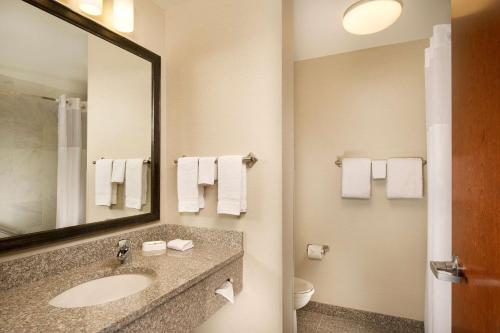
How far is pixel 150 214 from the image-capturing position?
1.60 metres

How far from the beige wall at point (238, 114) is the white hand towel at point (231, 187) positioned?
0.08 meters

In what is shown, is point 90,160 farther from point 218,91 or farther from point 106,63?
point 218,91

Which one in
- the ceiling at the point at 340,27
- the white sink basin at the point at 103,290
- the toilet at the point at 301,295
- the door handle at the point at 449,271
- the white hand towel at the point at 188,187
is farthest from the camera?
the toilet at the point at 301,295

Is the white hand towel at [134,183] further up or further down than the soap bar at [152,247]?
further up

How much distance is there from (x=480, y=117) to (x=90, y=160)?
1.55 metres

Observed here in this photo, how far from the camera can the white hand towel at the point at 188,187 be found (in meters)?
1.53

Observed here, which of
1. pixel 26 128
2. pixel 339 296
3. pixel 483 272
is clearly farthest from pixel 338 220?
pixel 26 128

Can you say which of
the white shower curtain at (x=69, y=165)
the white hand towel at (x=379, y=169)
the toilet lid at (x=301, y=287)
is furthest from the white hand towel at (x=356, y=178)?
the white shower curtain at (x=69, y=165)

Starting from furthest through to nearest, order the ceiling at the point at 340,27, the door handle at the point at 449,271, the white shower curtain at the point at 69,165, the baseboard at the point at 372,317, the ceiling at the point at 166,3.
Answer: the baseboard at the point at 372,317 → the ceiling at the point at 340,27 → the ceiling at the point at 166,3 → the white shower curtain at the point at 69,165 → the door handle at the point at 449,271

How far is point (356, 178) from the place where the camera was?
87.1 inches

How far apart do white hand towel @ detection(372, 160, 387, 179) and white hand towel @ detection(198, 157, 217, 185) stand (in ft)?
4.75

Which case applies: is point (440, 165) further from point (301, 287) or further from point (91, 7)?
point (91, 7)

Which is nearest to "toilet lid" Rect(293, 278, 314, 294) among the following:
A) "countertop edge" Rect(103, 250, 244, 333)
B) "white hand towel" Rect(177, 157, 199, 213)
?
"countertop edge" Rect(103, 250, 244, 333)

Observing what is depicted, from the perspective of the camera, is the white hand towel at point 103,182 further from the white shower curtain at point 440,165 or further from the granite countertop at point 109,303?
the white shower curtain at point 440,165
